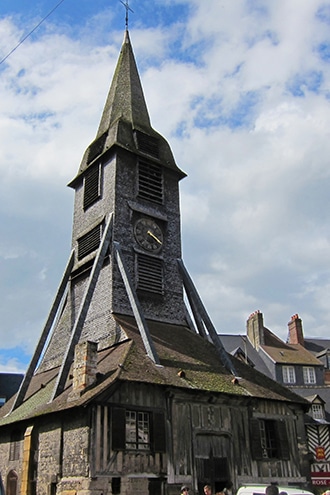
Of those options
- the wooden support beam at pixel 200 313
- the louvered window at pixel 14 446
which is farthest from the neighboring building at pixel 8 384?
the wooden support beam at pixel 200 313

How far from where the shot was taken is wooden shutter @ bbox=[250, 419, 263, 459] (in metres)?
14.9

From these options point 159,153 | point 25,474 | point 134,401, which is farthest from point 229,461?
point 159,153

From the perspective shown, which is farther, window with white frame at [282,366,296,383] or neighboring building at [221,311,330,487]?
window with white frame at [282,366,296,383]

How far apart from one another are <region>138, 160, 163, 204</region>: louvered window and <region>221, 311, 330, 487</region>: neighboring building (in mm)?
11858

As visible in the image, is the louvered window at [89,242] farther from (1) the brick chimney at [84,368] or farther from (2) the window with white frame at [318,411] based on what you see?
(2) the window with white frame at [318,411]

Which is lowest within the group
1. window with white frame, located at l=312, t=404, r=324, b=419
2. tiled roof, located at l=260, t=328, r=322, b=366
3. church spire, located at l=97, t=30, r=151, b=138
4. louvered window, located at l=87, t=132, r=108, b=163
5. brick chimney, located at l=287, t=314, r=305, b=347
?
window with white frame, located at l=312, t=404, r=324, b=419

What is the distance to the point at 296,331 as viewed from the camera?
34125 millimetres

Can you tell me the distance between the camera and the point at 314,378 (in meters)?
29.8

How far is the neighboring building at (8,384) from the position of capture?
2848 cm

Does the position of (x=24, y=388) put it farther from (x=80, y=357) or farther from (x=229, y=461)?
(x=229, y=461)

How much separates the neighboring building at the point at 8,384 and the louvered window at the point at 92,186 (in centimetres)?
1335

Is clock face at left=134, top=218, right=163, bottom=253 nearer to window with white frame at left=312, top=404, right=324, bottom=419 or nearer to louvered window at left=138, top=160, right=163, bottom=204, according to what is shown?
louvered window at left=138, top=160, right=163, bottom=204

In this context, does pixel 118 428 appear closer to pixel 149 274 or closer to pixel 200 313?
pixel 200 313

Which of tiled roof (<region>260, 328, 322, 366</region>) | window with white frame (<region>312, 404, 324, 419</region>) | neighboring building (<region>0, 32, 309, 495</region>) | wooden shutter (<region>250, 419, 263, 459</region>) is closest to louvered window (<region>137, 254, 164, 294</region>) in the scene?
neighboring building (<region>0, 32, 309, 495</region>)
